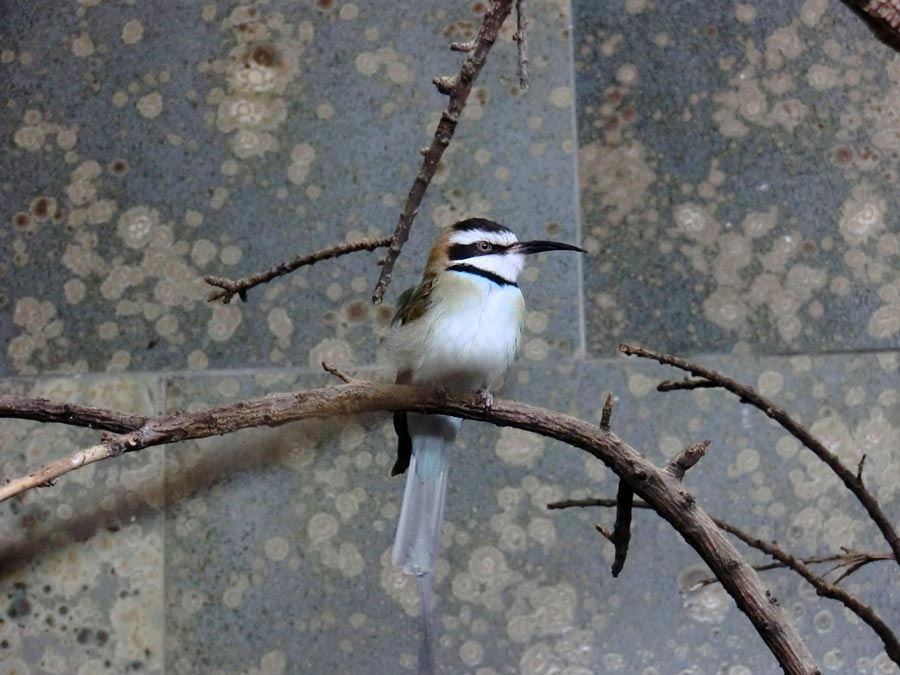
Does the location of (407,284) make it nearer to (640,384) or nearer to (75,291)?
(640,384)

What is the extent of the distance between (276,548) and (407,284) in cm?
53

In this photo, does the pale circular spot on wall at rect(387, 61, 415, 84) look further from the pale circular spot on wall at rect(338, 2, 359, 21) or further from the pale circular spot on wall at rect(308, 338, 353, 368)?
the pale circular spot on wall at rect(308, 338, 353, 368)

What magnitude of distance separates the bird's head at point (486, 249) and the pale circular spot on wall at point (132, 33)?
85cm

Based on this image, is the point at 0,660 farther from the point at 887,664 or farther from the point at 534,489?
the point at 887,664

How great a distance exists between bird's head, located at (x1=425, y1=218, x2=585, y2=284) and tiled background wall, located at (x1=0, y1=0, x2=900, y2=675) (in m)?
0.36

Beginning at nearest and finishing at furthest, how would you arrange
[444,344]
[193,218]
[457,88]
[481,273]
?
1. [457,88]
2. [444,344]
3. [481,273]
4. [193,218]

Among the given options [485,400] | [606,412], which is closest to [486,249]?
[485,400]

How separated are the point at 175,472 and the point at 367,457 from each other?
1.14ft

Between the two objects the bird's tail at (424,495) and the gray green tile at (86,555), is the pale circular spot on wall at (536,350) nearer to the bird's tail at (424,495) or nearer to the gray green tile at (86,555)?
the bird's tail at (424,495)

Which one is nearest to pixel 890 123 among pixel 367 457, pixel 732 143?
pixel 732 143

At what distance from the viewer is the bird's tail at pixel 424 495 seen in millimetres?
1356

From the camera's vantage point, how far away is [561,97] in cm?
193

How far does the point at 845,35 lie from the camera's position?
1.96 metres

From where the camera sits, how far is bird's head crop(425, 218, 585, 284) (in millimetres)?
1501
